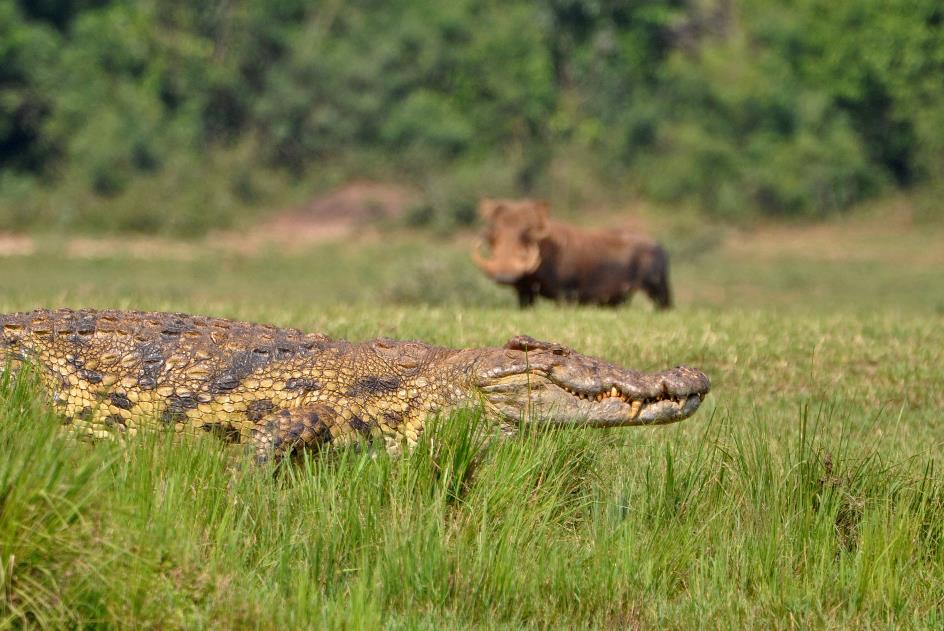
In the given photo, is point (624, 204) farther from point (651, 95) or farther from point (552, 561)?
point (552, 561)

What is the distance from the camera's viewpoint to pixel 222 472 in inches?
212

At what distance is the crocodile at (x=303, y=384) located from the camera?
583 centimetres

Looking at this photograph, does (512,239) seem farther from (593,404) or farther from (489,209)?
(593,404)

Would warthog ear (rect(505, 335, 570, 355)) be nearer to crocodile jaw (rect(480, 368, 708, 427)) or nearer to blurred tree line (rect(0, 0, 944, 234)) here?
crocodile jaw (rect(480, 368, 708, 427))

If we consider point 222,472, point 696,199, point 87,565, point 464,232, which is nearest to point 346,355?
point 222,472

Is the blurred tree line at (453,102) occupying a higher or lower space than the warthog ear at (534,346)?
higher

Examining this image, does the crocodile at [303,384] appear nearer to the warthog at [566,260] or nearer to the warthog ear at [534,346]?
the warthog ear at [534,346]

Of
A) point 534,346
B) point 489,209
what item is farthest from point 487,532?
point 489,209

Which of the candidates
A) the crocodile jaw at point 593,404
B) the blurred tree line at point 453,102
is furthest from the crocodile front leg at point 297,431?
the blurred tree line at point 453,102

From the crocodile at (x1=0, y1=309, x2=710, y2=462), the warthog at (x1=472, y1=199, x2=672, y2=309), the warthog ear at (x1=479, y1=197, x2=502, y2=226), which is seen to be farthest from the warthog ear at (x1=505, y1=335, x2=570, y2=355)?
the warthog ear at (x1=479, y1=197, x2=502, y2=226)

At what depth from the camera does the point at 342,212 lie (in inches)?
1144

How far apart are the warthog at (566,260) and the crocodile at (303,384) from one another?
7953 millimetres

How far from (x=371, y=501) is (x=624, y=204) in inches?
1012

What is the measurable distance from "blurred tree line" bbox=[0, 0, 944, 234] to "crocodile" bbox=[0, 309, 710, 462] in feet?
69.3
